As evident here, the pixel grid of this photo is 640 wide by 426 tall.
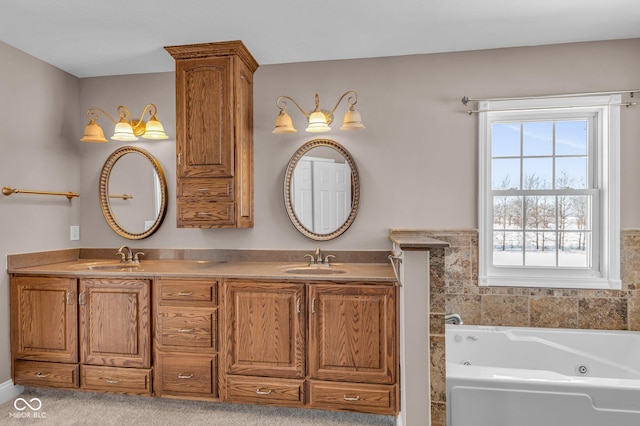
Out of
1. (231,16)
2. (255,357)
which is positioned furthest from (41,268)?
(231,16)

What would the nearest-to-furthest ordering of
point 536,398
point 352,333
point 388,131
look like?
point 536,398 < point 352,333 < point 388,131

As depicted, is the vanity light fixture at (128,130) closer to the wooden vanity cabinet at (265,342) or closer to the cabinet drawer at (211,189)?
the cabinet drawer at (211,189)

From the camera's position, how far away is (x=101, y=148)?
10.3 feet

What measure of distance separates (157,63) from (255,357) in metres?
2.29

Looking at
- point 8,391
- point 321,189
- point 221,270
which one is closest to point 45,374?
point 8,391

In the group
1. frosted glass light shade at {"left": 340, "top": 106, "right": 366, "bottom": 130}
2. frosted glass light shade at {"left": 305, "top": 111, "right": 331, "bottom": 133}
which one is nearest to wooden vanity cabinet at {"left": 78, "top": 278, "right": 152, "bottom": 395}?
frosted glass light shade at {"left": 305, "top": 111, "right": 331, "bottom": 133}

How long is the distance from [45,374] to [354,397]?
2078mm

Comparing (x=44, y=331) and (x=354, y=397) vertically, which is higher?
(x=44, y=331)

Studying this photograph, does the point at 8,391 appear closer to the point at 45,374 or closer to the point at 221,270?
the point at 45,374

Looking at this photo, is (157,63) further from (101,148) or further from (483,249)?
(483,249)

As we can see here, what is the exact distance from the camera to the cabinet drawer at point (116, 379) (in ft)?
8.02


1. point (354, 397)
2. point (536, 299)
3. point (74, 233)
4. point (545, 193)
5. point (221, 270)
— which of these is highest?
point (545, 193)

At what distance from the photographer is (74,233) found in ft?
10.2

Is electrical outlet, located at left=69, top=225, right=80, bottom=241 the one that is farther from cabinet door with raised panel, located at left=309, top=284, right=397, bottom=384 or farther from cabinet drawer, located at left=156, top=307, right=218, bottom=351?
cabinet door with raised panel, located at left=309, top=284, right=397, bottom=384
